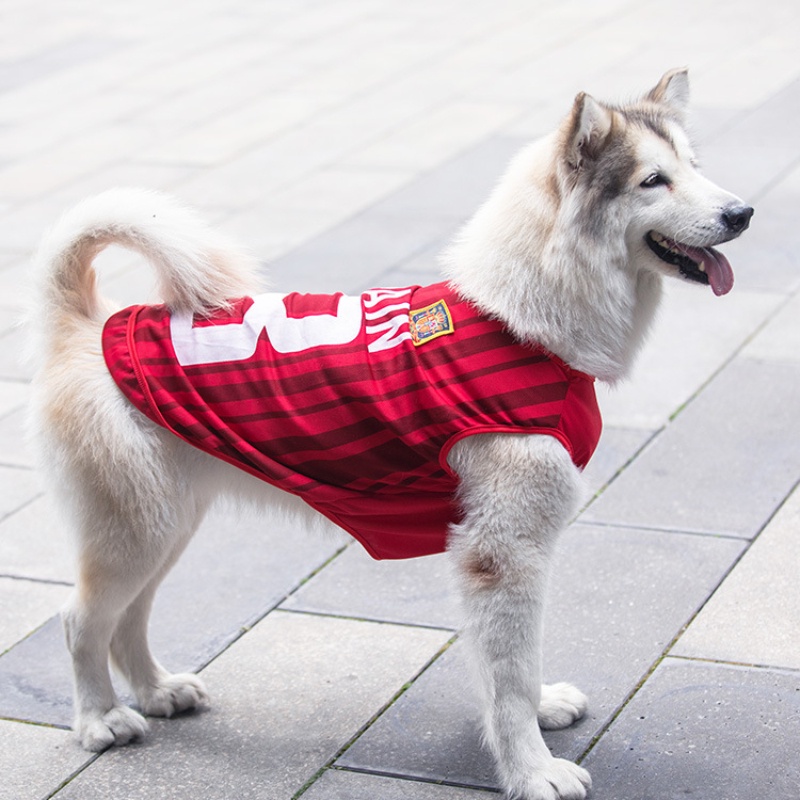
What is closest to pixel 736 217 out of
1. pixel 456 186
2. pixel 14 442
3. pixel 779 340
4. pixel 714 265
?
pixel 714 265

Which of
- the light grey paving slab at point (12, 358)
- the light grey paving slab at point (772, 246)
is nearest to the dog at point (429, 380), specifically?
the light grey paving slab at point (12, 358)

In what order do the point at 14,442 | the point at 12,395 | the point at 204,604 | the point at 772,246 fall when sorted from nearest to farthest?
the point at 204,604 < the point at 14,442 < the point at 12,395 < the point at 772,246

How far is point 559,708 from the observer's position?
12.9 ft

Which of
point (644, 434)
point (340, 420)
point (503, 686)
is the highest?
point (340, 420)

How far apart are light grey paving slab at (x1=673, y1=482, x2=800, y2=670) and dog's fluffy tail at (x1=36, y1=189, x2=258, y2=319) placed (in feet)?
6.33

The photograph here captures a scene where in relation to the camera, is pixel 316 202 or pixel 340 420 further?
pixel 316 202

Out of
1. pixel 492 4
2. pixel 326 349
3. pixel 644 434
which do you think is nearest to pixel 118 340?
pixel 326 349

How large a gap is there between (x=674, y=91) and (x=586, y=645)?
183 cm

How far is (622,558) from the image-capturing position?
484 cm

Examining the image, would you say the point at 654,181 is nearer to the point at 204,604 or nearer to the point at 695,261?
the point at 695,261

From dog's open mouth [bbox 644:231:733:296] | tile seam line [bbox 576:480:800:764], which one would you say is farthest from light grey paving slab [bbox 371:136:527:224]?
dog's open mouth [bbox 644:231:733:296]

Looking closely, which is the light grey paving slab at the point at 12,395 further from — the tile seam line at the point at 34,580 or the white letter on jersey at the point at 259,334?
the white letter on jersey at the point at 259,334

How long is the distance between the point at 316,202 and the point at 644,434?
11.8ft

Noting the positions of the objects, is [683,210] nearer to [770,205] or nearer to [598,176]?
[598,176]
